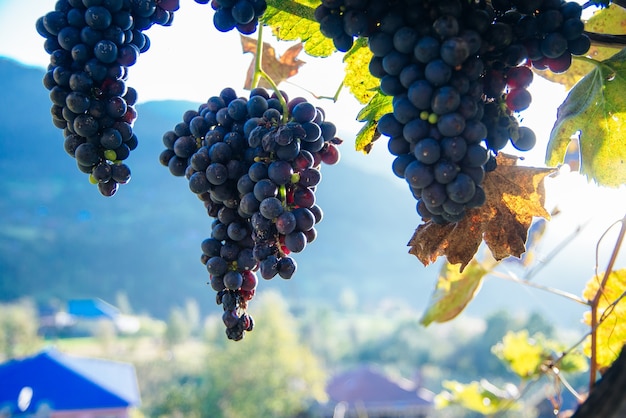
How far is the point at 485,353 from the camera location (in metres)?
23.6

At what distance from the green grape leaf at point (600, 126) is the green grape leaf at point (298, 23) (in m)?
0.35

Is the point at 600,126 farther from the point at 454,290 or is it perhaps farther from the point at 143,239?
the point at 143,239

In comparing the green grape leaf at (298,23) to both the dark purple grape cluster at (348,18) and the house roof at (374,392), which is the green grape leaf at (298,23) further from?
the house roof at (374,392)

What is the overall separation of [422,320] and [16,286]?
48.2 meters

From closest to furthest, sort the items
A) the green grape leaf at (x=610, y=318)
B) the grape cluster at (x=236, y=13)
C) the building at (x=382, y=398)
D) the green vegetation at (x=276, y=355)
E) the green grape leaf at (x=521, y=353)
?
1. the grape cluster at (x=236, y=13)
2. the green grape leaf at (x=610, y=318)
3. the green grape leaf at (x=521, y=353)
4. the building at (x=382, y=398)
5. the green vegetation at (x=276, y=355)

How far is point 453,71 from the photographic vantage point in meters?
0.50

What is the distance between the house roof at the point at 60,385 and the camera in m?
13.1

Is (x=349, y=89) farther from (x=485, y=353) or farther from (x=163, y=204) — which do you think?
(x=163, y=204)

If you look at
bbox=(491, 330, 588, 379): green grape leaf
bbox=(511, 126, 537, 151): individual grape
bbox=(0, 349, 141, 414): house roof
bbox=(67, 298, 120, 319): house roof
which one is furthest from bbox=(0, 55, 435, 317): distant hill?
bbox=(511, 126, 537, 151): individual grape

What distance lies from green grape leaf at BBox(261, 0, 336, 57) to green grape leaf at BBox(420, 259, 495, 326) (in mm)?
641

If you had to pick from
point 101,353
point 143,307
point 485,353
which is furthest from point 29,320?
point 485,353

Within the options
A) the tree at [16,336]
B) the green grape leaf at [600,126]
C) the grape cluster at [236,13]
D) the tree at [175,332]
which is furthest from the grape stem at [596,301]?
the tree at [175,332]

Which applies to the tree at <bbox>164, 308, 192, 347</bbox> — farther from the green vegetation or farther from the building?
A: the building

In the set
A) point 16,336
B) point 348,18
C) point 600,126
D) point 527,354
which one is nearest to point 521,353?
point 527,354
